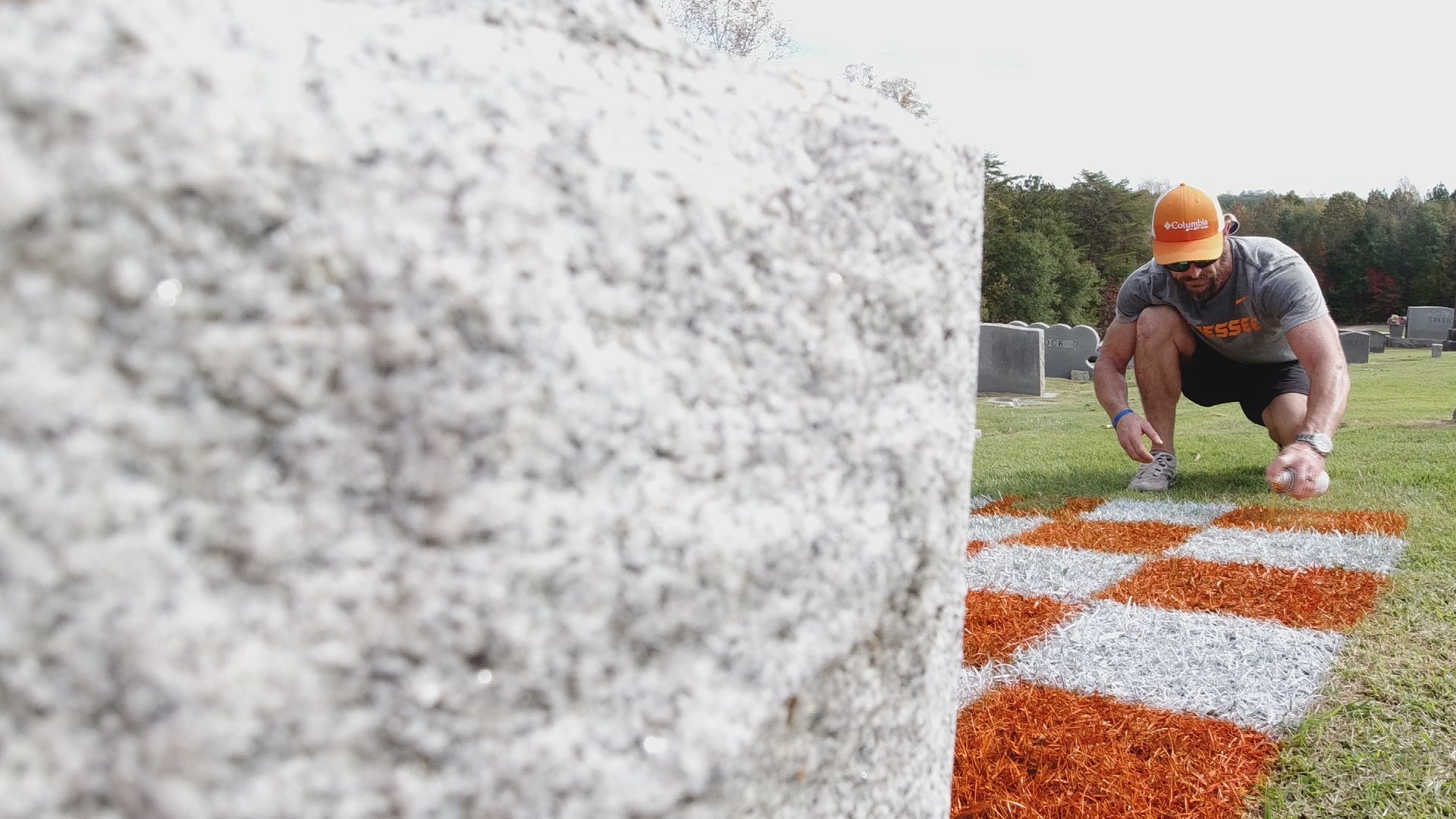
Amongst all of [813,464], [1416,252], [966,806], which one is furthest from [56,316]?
[1416,252]

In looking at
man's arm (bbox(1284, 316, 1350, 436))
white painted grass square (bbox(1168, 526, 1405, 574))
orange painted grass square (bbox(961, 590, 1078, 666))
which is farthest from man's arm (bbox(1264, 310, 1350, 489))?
orange painted grass square (bbox(961, 590, 1078, 666))

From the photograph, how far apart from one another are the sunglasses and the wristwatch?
0.85 meters

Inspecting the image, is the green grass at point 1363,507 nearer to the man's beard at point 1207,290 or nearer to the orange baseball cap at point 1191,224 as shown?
the man's beard at point 1207,290

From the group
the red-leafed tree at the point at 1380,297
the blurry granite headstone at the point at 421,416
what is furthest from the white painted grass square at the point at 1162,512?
the red-leafed tree at the point at 1380,297

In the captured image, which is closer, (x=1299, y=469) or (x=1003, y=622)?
(x=1003, y=622)

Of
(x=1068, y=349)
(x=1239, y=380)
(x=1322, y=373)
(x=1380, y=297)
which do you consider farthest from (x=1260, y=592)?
(x=1380, y=297)

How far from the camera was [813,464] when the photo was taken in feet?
2.23

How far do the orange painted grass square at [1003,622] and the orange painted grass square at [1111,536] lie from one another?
26.7 inches

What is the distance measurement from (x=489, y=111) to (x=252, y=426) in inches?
9.0

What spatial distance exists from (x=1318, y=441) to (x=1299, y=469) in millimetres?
278

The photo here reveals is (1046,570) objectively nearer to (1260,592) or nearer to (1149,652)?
(1260,592)

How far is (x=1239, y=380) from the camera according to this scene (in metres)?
4.37

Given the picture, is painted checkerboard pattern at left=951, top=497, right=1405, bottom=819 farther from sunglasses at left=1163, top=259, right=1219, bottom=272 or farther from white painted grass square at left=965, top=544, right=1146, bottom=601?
sunglasses at left=1163, top=259, right=1219, bottom=272

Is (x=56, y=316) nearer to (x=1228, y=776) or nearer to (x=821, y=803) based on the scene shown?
(x=821, y=803)
